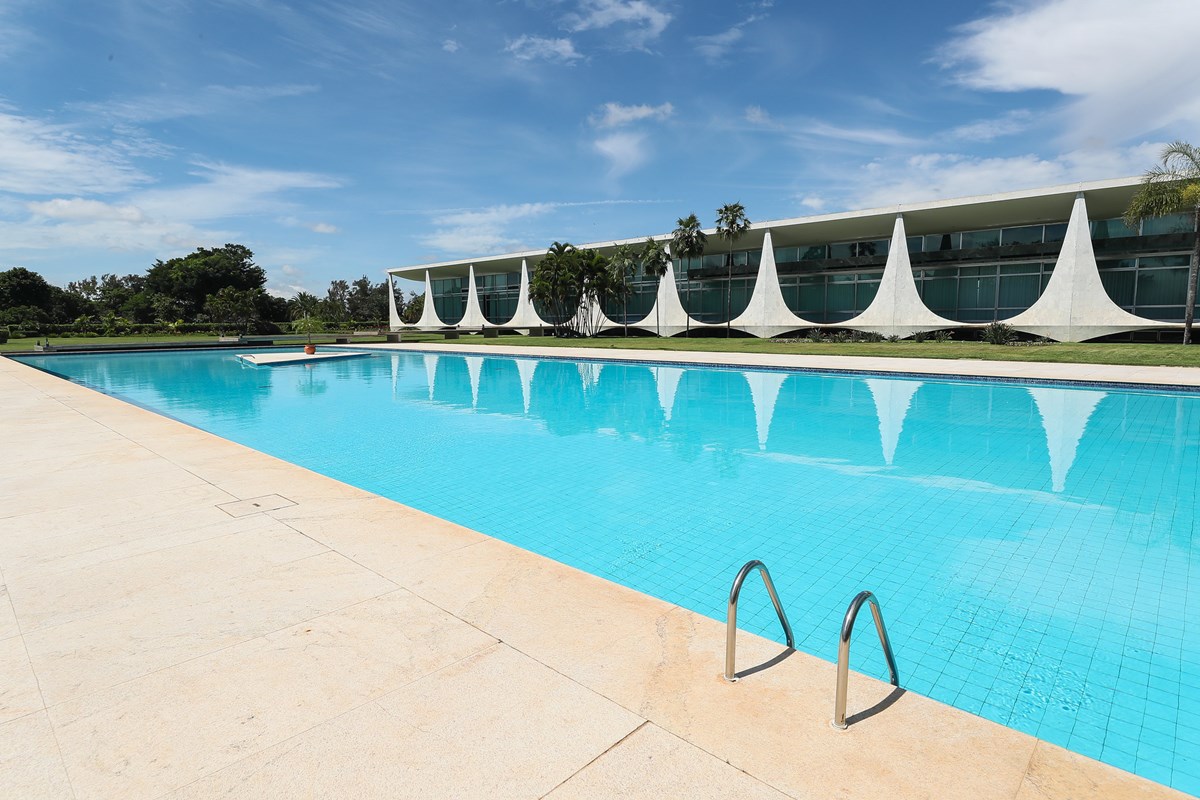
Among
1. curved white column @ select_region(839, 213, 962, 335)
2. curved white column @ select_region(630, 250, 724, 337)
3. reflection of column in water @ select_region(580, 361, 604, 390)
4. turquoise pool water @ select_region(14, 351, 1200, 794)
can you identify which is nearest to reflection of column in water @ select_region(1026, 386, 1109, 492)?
turquoise pool water @ select_region(14, 351, 1200, 794)

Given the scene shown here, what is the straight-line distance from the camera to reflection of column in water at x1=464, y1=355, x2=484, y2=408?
58.0ft

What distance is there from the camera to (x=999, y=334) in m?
29.7

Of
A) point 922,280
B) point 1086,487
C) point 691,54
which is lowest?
point 1086,487

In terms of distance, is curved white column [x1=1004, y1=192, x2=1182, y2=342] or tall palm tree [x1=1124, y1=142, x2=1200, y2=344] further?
curved white column [x1=1004, y1=192, x2=1182, y2=342]

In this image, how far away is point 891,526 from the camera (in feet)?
22.3

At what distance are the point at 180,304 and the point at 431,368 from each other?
5801 cm

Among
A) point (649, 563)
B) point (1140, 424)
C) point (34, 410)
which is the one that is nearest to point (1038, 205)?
point (1140, 424)

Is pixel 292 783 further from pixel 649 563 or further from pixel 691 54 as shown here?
pixel 691 54

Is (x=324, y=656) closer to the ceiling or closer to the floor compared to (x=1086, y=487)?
closer to the ceiling

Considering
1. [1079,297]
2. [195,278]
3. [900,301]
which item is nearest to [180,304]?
[195,278]

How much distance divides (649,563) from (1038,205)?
33.6 metres

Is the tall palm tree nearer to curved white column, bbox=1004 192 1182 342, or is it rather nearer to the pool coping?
curved white column, bbox=1004 192 1182 342

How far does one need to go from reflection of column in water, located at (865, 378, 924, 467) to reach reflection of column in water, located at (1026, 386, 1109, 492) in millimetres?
2254

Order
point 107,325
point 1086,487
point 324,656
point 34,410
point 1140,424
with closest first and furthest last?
point 324,656
point 1086,487
point 1140,424
point 34,410
point 107,325
